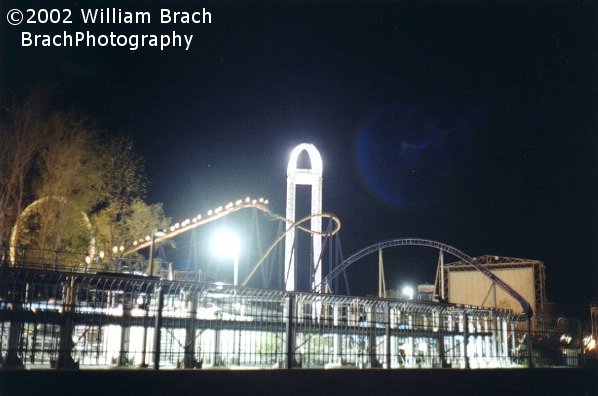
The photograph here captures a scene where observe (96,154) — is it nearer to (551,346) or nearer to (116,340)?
(116,340)

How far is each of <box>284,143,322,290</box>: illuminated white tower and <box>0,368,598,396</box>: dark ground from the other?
20.3m

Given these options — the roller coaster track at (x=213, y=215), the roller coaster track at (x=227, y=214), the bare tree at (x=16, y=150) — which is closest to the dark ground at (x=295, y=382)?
the bare tree at (x=16, y=150)

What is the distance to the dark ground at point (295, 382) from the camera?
8.47 metres

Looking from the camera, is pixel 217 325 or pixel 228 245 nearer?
pixel 217 325

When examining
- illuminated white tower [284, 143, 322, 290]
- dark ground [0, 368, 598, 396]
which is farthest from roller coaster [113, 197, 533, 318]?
dark ground [0, 368, 598, 396]

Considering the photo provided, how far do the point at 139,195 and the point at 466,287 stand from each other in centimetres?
3117

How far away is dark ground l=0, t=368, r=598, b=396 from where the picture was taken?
8.47 metres

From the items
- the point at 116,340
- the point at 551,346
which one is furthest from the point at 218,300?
the point at 551,346

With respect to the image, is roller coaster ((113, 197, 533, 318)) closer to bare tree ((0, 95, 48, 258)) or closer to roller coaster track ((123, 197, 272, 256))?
roller coaster track ((123, 197, 272, 256))

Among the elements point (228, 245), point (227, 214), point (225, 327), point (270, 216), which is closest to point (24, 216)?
point (228, 245)

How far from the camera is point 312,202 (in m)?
37.4

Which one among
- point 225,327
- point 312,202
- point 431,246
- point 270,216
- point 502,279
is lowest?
point 225,327

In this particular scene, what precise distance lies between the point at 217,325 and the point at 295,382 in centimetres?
381

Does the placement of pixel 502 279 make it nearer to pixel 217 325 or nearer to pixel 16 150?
pixel 16 150
